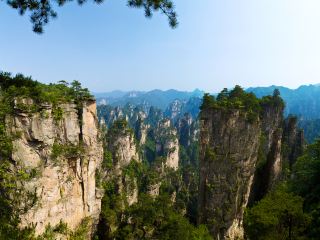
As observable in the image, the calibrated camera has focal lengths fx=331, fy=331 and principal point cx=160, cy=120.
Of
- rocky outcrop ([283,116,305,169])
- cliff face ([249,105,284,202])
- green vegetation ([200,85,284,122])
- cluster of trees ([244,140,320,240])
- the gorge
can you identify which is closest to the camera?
cluster of trees ([244,140,320,240])

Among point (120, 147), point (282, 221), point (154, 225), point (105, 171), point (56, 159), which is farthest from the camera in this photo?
point (120, 147)

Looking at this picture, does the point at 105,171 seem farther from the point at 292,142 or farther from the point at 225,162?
the point at 292,142

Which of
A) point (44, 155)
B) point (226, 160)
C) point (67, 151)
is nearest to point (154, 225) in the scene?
point (226, 160)

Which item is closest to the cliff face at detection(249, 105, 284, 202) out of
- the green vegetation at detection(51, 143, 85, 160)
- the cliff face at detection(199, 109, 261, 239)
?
the cliff face at detection(199, 109, 261, 239)

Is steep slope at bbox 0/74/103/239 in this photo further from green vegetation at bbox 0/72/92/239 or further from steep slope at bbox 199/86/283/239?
steep slope at bbox 199/86/283/239

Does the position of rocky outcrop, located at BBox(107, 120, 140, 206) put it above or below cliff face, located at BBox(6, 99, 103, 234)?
below
